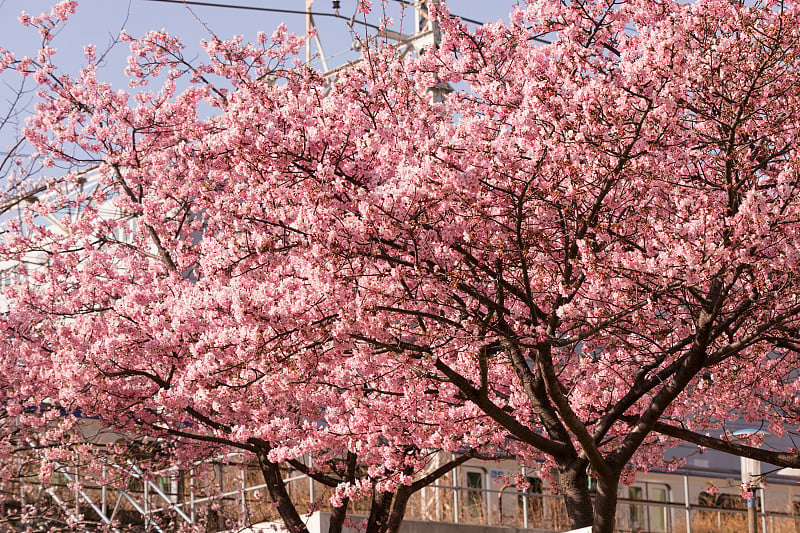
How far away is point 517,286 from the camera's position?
28.5ft

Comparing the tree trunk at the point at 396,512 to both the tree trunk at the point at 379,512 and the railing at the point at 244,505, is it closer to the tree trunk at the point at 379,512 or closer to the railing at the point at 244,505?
the tree trunk at the point at 379,512

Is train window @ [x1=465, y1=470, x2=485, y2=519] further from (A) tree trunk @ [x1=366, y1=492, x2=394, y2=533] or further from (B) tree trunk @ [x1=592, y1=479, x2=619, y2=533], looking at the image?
(B) tree trunk @ [x1=592, y1=479, x2=619, y2=533]

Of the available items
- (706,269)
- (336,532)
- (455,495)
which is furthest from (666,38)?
(455,495)

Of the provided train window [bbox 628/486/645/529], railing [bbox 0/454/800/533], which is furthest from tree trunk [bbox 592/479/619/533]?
train window [bbox 628/486/645/529]

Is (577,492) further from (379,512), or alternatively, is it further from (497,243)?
(379,512)

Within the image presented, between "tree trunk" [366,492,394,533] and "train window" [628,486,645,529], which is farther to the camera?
"train window" [628,486,645,529]

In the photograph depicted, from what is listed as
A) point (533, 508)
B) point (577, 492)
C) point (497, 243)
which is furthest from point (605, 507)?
point (533, 508)

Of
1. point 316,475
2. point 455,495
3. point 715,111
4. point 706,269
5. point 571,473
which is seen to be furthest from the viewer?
point 455,495

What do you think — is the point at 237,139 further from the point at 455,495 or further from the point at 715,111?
the point at 455,495

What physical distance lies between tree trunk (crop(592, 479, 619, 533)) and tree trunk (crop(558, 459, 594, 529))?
0.85 ft

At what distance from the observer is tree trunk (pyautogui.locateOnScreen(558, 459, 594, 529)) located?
8961 millimetres

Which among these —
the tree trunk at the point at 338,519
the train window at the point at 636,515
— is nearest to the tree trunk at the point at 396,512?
the tree trunk at the point at 338,519

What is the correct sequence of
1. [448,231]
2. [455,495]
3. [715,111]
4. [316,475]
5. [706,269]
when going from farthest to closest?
[455,495] < [316,475] < [715,111] < [448,231] < [706,269]

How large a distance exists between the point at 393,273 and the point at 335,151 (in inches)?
42.7
